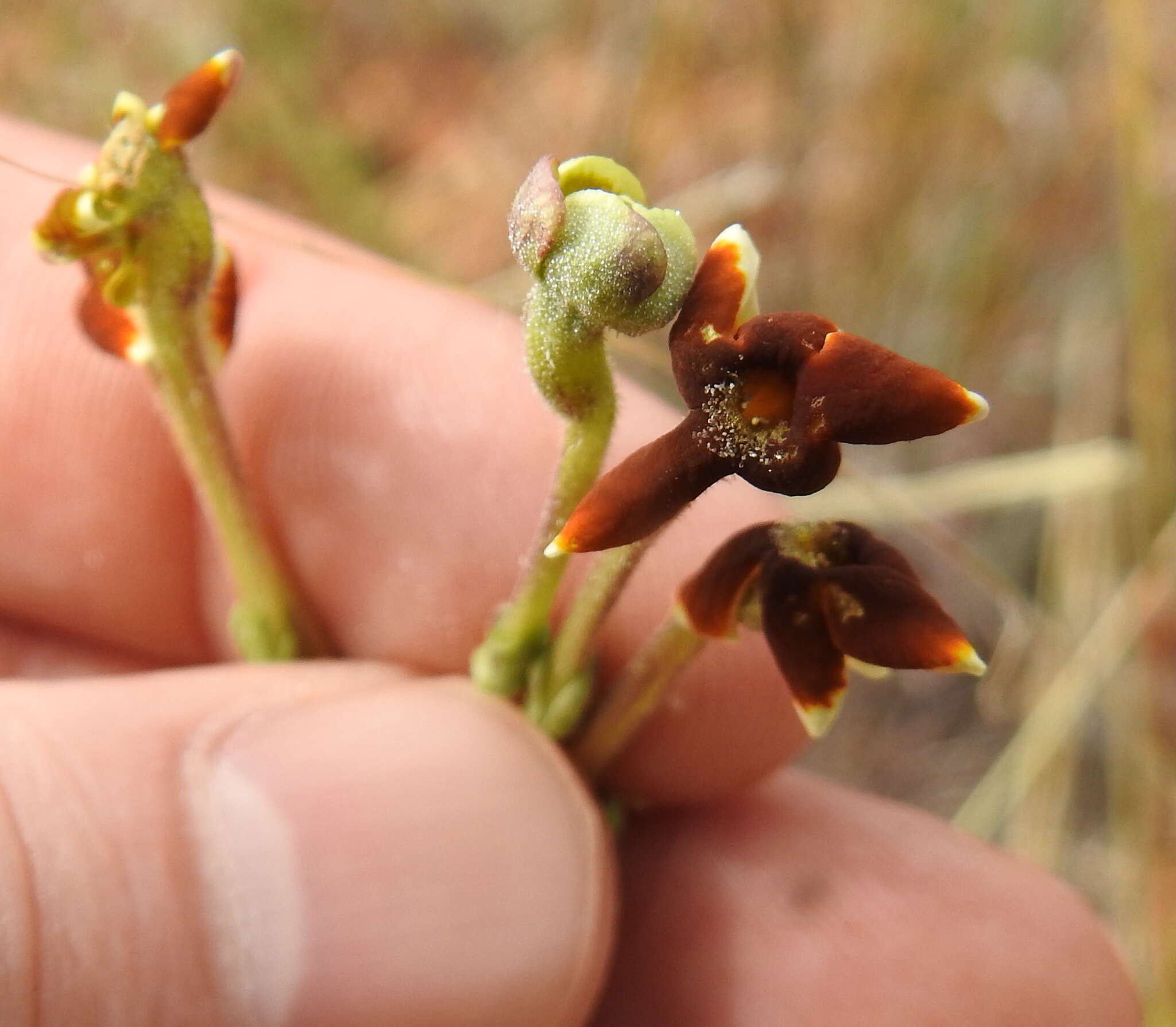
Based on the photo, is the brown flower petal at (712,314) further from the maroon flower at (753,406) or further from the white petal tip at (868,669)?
the white petal tip at (868,669)

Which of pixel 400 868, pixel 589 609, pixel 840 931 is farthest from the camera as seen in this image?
pixel 840 931

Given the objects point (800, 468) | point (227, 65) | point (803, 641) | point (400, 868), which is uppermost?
point (227, 65)

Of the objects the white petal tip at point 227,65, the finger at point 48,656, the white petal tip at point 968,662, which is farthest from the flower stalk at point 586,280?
the finger at point 48,656

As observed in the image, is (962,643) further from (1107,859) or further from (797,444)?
(1107,859)

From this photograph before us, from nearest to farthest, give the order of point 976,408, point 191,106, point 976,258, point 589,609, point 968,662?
point 976,408 < point 968,662 < point 191,106 < point 589,609 < point 976,258

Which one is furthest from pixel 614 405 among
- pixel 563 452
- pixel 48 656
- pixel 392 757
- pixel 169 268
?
pixel 48 656

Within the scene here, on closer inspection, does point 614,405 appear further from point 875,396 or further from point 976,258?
point 976,258
